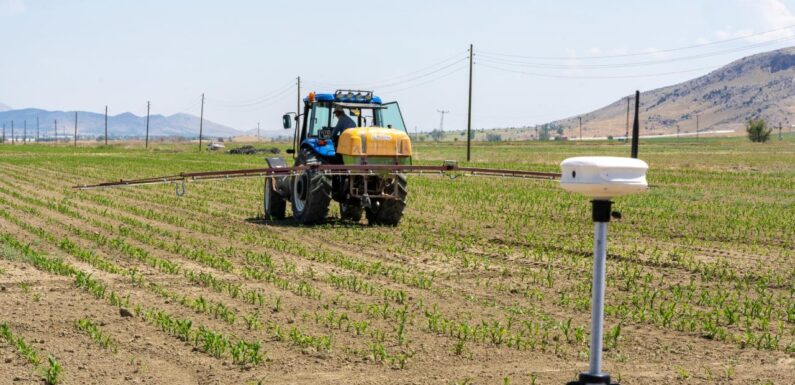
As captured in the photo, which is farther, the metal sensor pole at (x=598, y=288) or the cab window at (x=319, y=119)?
the cab window at (x=319, y=119)

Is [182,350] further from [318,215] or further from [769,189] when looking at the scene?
[769,189]

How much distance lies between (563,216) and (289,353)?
1318cm

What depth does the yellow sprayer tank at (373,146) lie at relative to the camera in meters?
16.9

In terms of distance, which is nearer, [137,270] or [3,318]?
[3,318]

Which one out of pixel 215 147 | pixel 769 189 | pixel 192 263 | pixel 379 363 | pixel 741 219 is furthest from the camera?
pixel 215 147

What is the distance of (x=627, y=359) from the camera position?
25.0ft

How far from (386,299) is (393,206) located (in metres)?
7.63

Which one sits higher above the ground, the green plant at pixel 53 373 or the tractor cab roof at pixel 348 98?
the tractor cab roof at pixel 348 98

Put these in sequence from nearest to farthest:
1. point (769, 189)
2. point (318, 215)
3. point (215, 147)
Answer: point (318, 215) < point (769, 189) < point (215, 147)

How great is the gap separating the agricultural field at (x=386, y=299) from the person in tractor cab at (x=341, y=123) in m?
1.90

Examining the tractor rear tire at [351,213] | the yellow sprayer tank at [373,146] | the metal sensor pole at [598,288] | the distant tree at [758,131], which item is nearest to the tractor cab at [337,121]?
the yellow sprayer tank at [373,146]

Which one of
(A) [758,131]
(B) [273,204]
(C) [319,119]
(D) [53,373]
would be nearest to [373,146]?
(C) [319,119]

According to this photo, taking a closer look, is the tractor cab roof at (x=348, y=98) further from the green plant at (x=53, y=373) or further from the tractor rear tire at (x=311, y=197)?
the green plant at (x=53, y=373)

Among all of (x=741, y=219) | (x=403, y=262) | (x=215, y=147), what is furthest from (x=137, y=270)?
(x=215, y=147)
